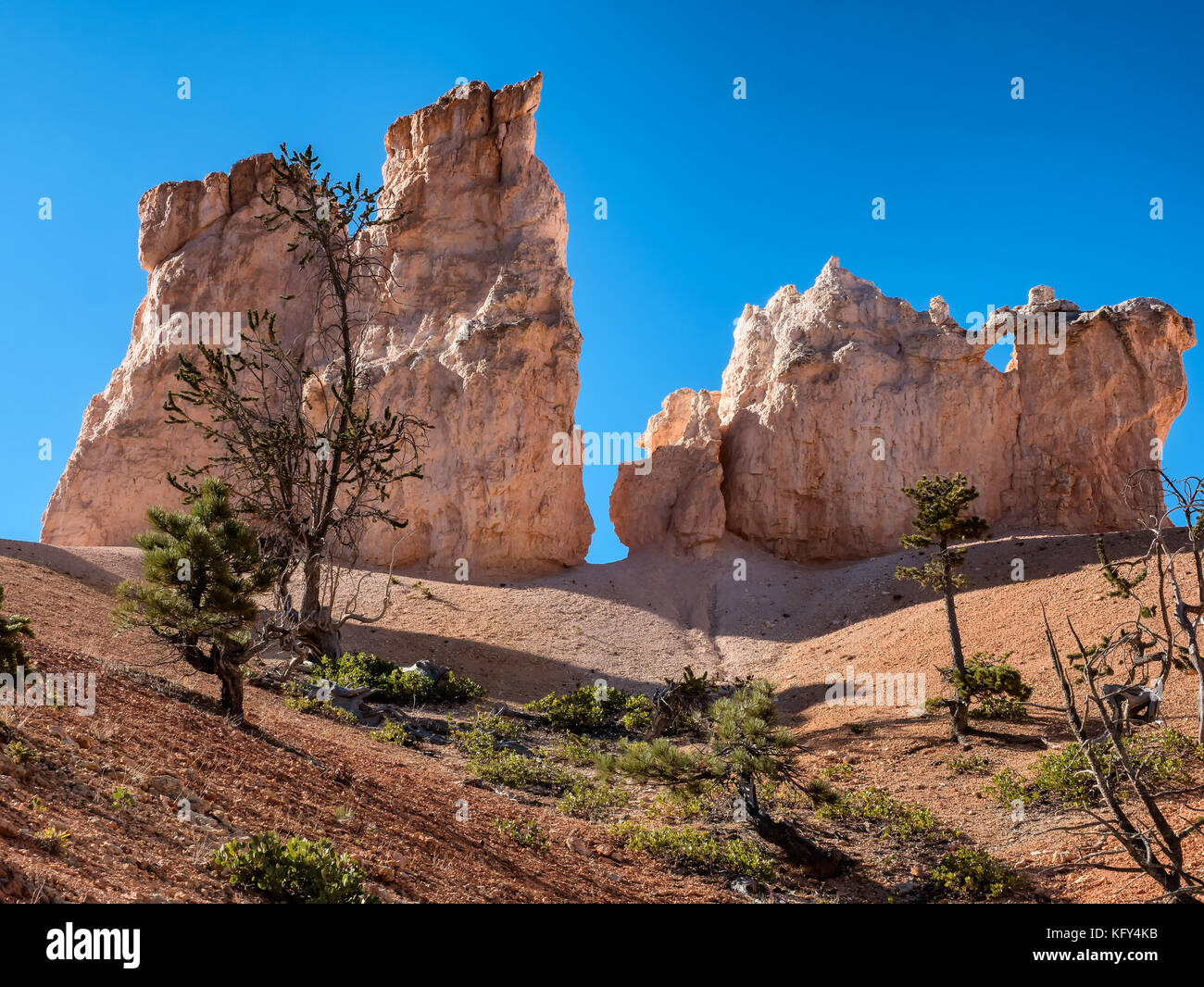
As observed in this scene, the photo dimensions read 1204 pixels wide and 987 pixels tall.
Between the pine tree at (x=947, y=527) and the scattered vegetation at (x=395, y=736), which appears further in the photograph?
the pine tree at (x=947, y=527)

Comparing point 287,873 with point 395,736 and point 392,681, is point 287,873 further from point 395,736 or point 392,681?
point 392,681

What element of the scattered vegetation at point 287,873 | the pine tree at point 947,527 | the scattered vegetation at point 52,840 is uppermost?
the pine tree at point 947,527

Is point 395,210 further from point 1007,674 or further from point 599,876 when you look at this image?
point 599,876

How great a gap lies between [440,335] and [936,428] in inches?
751

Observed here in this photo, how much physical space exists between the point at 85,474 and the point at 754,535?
87.9 ft

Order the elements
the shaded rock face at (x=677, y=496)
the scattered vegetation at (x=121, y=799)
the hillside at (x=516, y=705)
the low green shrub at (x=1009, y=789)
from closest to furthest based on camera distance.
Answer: the scattered vegetation at (x=121, y=799) < the hillside at (x=516, y=705) < the low green shrub at (x=1009, y=789) < the shaded rock face at (x=677, y=496)

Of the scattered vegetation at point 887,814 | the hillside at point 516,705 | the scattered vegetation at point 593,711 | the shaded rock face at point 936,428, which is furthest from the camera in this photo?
the shaded rock face at point 936,428

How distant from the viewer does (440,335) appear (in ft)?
111

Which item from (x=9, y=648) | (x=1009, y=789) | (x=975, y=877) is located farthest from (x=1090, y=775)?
(x=9, y=648)

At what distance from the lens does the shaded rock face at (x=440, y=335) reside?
103ft

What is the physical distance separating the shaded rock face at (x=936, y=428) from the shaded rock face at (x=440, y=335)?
193 inches

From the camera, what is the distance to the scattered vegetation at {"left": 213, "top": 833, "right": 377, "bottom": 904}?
5.08m

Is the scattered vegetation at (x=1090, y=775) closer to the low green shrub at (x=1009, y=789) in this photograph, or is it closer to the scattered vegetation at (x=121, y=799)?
the low green shrub at (x=1009, y=789)

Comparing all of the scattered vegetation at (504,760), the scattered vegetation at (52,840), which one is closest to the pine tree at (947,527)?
the scattered vegetation at (504,760)
